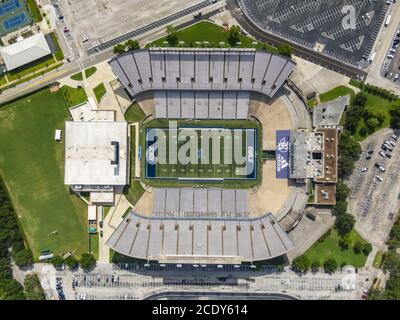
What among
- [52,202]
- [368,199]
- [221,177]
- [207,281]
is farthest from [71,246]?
[368,199]

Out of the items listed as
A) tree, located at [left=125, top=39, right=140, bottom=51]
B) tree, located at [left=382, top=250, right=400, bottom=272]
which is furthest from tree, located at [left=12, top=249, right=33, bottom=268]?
tree, located at [left=382, top=250, right=400, bottom=272]

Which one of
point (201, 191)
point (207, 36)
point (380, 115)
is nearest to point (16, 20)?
point (207, 36)

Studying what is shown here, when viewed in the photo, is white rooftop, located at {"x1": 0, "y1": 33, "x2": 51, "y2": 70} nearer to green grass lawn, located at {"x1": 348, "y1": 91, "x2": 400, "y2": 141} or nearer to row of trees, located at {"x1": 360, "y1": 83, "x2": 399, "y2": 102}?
row of trees, located at {"x1": 360, "y1": 83, "x2": 399, "y2": 102}

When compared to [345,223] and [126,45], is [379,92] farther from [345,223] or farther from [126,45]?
[126,45]

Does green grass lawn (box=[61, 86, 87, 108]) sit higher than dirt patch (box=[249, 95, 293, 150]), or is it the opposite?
green grass lawn (box=[61, 86, 87, 108])

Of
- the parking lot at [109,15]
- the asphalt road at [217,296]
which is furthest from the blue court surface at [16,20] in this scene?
the asphalt road at [217,296]

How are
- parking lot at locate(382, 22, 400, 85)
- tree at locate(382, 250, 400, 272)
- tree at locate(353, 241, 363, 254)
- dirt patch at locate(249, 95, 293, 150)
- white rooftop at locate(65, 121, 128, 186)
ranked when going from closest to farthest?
tree at locate(382, 250, 400, 272) → white rooftop at locate(65, 121, 128, 186) → tree at locate(353, 241, 363, 254) → parking lot at locate(382, 22, 400, 85) → dirt patch at locate(249, 95, 293, 150)
